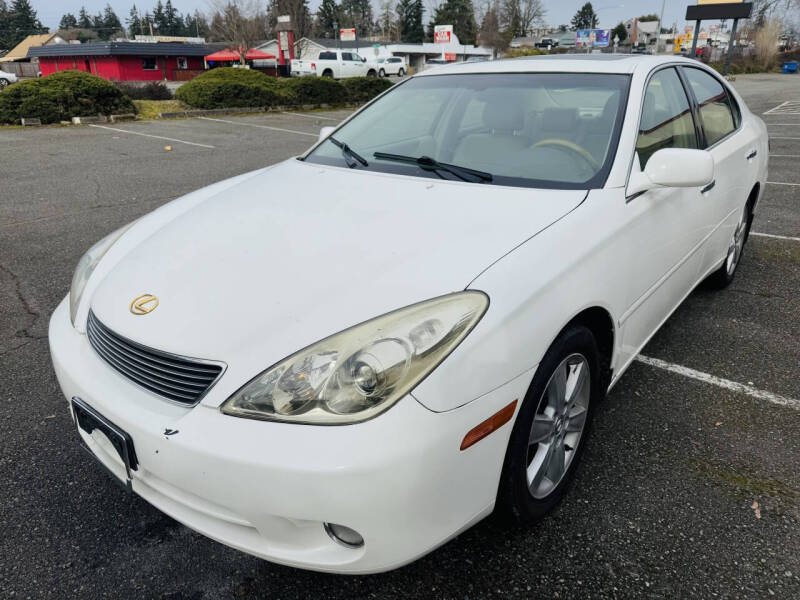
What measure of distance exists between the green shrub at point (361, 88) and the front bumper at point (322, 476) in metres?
20.4

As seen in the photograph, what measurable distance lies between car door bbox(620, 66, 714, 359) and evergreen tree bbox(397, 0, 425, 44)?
8694 cm

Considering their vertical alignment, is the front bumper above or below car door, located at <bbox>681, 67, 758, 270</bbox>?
below

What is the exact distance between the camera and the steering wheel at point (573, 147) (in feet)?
7.99

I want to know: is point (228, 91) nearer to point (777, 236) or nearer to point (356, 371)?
point (777, 236)

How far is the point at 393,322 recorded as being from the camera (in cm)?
163

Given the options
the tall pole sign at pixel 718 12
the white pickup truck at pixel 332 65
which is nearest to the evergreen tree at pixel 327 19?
the white pickup truck at pixel 332 65

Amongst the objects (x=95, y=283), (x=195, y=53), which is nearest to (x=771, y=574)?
(x=95, y=283)

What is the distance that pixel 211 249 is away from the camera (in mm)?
2154

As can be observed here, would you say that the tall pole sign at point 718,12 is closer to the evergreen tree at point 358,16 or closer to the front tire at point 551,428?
the front tire at point 551,428

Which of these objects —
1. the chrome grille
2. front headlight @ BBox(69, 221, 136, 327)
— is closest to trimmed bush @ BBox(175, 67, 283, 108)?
front headlight @ BBox(69, 221, 136, 327)

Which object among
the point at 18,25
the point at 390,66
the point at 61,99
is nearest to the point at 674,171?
the point at 61,99

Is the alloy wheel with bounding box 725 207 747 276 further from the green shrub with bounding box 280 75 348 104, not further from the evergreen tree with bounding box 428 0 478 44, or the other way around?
the evergreen tree with bounding box 428 0 478 44

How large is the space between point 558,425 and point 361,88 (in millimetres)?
20702

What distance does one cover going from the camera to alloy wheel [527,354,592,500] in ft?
6.54
